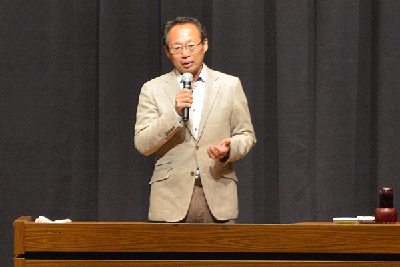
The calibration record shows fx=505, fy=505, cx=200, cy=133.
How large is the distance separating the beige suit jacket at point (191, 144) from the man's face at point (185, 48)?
0.22ft

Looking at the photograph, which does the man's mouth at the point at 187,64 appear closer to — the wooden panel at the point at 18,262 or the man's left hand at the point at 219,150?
the man's left hand at the point at 219,150

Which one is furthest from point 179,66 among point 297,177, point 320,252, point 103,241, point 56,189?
point 56,189

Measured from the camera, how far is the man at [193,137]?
185 centimetres

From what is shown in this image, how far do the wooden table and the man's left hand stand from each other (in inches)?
10.9

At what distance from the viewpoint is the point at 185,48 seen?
1915 mm

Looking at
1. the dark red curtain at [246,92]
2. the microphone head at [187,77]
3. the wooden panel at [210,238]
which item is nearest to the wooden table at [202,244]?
the wooden panel at [210,238]

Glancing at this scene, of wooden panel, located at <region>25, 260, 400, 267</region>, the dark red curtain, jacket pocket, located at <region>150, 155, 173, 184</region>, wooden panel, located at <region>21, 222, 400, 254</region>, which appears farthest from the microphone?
the dark red curtain

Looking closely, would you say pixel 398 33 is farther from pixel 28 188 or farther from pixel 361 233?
pixel 28 188

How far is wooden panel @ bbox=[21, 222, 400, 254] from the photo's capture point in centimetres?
153

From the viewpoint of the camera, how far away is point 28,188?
9.41 ft

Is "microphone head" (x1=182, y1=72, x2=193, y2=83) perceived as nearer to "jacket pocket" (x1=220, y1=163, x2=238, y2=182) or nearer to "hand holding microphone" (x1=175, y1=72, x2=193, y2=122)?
"hand holding microphone" (x1=175, y1=72, x2=193, y2=122)

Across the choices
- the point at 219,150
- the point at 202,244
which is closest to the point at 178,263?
the point at 202,244

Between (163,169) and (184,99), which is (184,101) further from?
(163,169)

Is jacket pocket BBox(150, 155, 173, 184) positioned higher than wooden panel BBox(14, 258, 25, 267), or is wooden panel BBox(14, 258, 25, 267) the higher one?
jacket pocket BBox(150, 155, 173, 184)
